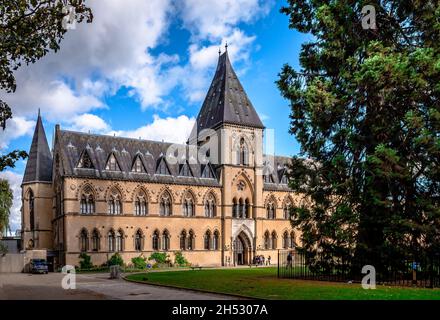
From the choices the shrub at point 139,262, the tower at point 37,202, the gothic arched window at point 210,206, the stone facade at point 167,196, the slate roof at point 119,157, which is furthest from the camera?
the gothic arched window at point 210,206

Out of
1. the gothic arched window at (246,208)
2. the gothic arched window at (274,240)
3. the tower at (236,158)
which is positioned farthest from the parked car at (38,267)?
the gothic arched window at (274,240)

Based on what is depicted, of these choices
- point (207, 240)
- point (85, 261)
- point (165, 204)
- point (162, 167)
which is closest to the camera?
point (85, 261)

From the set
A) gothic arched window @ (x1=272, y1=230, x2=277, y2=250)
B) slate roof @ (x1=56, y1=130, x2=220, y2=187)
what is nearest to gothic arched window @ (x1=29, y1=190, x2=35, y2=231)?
slate roof @ (x1=56, y1=130, x2=220, y2=187)

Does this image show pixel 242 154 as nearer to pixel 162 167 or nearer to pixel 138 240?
pixel 162 167

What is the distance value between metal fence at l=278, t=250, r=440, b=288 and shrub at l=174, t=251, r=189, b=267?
29.5 m

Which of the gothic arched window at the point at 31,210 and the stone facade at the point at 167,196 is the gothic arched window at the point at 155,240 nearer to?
the stone facade at the point at 167,196

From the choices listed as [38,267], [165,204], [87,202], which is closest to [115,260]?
[87,202]

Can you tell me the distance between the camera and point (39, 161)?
54438 millimetres

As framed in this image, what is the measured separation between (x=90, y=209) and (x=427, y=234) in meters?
A: 37.8

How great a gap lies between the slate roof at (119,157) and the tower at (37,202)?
5.30m

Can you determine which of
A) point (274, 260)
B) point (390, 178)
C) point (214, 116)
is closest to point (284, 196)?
point (274, 260)

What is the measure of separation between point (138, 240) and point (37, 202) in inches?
510

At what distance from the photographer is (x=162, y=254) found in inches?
2045

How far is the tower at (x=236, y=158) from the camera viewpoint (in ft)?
188
